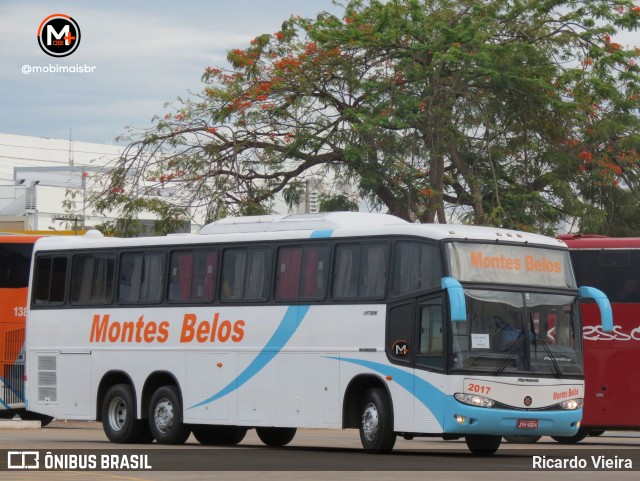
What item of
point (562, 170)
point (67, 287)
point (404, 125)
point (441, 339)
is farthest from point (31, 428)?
point (441, 339)

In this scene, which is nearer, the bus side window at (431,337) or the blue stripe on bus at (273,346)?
the bus side window at (431,337)

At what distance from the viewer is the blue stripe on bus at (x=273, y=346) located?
71.1 ft

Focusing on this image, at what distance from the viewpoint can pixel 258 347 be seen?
22.2 m

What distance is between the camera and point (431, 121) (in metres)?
31.0

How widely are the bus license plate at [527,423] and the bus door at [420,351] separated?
1086 millimetres

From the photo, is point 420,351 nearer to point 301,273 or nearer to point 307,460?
point 307,460

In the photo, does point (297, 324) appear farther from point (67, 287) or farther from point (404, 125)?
point (404, 125)

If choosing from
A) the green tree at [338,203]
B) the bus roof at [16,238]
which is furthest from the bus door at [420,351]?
the bus roof at [16,238]

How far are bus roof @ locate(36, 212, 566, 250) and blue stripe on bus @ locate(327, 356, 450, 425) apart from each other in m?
1.90

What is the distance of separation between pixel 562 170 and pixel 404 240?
40.1ft

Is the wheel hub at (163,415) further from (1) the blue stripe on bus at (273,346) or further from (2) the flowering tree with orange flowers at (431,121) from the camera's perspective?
(2) the flowering tree with orange flowers at (431,121)

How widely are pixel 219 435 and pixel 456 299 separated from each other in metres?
7.43

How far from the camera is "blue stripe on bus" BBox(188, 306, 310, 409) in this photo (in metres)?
21.7

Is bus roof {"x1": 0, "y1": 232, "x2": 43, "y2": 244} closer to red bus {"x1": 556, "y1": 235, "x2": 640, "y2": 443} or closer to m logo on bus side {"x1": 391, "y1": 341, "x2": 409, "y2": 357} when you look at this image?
red bus {"x1": 556, "y1": 235, "x2": 640, "y2": 443}
